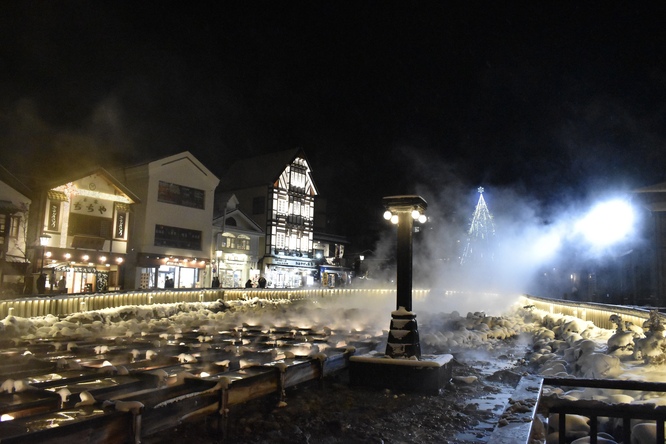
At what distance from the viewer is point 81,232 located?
3070 centimetres

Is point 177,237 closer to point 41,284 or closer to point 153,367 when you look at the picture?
point 41,284

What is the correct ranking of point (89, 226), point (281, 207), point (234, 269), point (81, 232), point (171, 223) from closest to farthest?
point (81, 232), point (89, 226), point (171, 223), point (234, 269), point (281, 207)

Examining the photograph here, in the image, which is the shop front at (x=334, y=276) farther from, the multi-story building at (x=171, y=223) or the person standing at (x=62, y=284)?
the person standing at (x=62, y=284)

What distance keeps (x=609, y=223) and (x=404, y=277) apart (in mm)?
26365

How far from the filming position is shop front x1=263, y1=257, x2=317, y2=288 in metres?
46.8

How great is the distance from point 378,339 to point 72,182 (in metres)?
22.8

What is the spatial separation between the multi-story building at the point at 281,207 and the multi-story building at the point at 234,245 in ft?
5.64

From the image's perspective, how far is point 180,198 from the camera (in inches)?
1457

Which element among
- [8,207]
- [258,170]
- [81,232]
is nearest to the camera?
[8,207]

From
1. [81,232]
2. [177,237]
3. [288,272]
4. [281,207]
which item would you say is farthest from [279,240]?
[81,232]

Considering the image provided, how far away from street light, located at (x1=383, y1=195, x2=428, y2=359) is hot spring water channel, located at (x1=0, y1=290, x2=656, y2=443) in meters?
1.53

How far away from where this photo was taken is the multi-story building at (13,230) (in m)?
26.0

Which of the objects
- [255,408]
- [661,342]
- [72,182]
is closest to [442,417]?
[255,408]

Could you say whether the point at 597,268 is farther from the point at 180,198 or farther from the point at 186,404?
the point at 186,404
